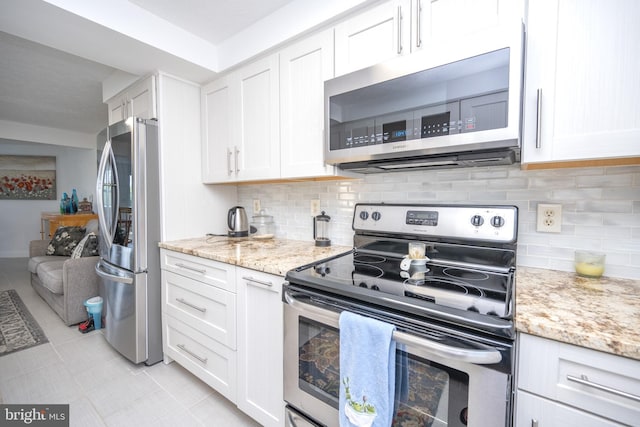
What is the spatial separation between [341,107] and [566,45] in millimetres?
844

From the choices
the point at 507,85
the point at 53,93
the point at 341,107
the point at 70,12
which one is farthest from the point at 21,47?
the point at 507,85

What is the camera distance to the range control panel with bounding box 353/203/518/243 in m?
1.20

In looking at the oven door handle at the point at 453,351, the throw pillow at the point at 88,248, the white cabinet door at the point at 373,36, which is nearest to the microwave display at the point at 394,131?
the white cabinet door at the point at 373,36

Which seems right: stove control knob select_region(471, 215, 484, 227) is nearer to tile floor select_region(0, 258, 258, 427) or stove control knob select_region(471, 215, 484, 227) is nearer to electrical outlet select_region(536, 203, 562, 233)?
electrical outlet select_region(536, 203, 562, 233)

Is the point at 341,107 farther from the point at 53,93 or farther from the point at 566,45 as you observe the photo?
the point at 53,93

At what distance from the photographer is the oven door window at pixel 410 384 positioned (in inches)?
30.8

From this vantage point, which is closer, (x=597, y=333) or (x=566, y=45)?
(x=597, y=333)

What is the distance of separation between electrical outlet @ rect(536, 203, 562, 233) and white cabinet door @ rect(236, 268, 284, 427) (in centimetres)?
116

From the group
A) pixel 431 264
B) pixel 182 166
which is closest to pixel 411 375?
pixel 431 264

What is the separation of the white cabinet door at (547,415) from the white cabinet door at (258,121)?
1.47 m

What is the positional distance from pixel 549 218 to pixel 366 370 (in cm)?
101

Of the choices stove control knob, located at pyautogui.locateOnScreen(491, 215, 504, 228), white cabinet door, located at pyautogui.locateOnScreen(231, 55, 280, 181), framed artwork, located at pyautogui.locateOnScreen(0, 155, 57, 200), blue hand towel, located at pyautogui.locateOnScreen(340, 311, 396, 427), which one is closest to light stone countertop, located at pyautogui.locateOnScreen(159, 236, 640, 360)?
stove control knob, located at pyautogui.locateOnScreen(491, 215, 504, 228)

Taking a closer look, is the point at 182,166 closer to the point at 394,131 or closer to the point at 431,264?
the point at 394,131

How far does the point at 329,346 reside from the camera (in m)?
1.05
